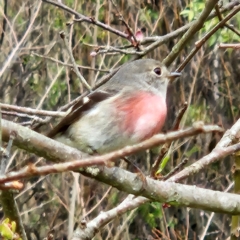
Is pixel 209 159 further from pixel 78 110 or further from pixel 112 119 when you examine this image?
pixel 78 110

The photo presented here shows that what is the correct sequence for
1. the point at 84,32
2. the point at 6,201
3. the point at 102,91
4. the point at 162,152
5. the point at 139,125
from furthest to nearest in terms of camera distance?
the point at 84,32, the point at 102,91, the point at 139,125, the point at 162,152, the point at 6,201

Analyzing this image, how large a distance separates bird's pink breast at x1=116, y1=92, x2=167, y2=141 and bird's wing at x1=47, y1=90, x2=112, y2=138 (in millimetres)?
134

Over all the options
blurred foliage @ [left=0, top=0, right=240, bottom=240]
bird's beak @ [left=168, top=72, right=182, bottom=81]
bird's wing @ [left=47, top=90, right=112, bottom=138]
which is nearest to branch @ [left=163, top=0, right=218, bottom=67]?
bird's beak @ [left=168, top=72, right=182, bottom=81]

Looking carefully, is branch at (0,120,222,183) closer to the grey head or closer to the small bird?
the small bird

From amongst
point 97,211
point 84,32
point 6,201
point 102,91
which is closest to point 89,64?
point 84,32

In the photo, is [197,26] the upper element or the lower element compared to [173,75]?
upper

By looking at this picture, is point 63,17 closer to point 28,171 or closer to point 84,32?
point 84,32

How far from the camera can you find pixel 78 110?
2.74m

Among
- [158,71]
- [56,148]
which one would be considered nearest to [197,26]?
[158,71]

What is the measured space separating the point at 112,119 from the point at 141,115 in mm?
164

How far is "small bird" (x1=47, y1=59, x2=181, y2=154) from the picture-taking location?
101 inches

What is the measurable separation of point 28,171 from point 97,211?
17.9 feet

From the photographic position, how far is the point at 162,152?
2379 millimetres

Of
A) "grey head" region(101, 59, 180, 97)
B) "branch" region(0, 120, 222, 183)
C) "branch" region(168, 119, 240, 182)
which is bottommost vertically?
"branch" region(168, 119, 240, 182)
